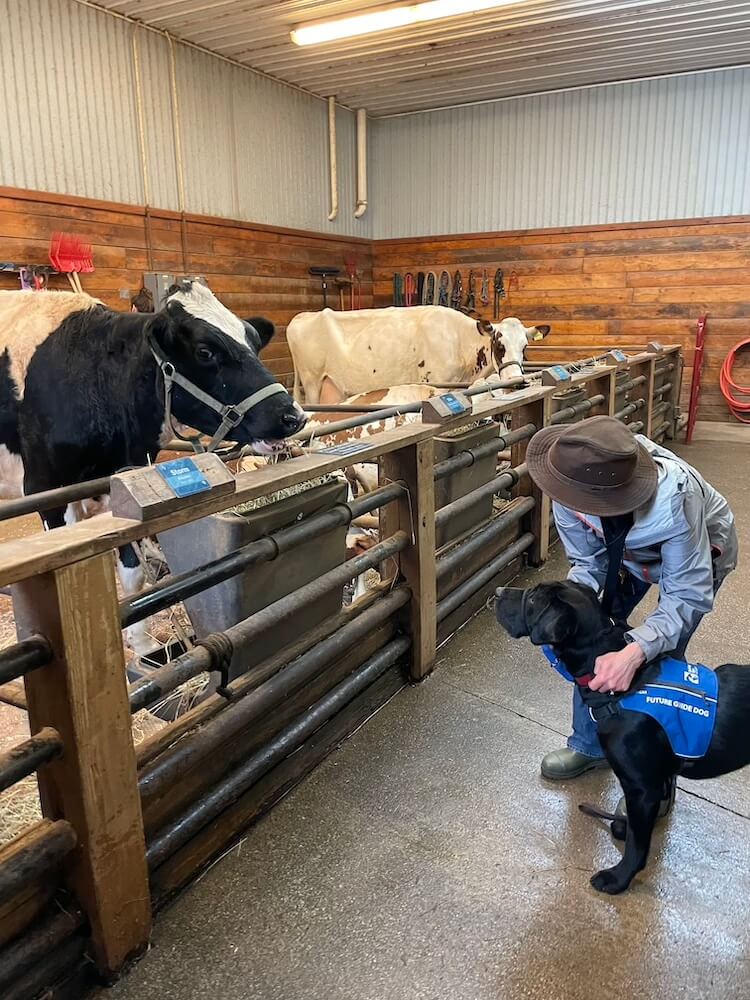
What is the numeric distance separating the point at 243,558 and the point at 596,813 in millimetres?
1198

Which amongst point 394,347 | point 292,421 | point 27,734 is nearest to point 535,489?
point 292,421

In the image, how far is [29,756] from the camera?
1.38 metres

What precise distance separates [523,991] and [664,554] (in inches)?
39.3

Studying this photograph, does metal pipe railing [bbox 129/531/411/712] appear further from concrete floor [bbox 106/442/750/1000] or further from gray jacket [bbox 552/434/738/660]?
gray jacket [bbox 552/434/738/660]

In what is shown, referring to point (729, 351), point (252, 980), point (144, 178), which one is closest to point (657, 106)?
point (729, 351)

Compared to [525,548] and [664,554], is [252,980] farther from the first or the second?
[525,548]

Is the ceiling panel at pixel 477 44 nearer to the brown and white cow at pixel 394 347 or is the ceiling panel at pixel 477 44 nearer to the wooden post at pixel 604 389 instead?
the brown and white cow at pixel 394 347

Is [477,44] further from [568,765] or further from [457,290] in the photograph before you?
[568,765]

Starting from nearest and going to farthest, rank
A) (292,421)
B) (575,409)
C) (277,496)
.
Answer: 1. (277,496)
2. (292,421)
3. (575,409)

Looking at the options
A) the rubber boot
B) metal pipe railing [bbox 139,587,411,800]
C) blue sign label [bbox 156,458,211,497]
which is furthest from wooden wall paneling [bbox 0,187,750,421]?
the rubber boot

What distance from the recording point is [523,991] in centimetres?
154

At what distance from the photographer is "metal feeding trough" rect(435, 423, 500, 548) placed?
321 centimetres

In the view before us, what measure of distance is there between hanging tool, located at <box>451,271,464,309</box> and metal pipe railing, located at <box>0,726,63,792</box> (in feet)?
33.6

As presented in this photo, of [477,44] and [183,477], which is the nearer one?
[183,477]
